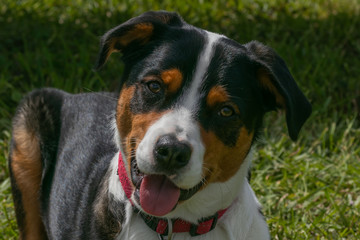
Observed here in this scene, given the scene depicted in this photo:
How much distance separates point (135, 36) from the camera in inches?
155

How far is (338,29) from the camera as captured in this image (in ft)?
26.2

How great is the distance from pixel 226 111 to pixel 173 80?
36 centimetres

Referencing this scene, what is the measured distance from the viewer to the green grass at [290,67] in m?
5.35

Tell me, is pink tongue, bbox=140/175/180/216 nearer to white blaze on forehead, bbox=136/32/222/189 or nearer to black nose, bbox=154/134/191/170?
white blaze on forehead, bbox=136/32/222/189

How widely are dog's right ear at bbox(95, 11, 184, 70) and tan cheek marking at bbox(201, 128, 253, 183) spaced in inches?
31.1

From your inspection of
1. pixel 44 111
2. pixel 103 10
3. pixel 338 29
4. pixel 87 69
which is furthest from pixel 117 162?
pixel 338 29

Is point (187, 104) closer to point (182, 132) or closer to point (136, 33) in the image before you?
point (182, 132)

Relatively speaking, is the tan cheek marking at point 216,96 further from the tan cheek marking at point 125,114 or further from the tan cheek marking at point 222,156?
the tan cheek marking at point 125,114

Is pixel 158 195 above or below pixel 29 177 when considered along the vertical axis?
above

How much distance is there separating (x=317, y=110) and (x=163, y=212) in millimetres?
3377

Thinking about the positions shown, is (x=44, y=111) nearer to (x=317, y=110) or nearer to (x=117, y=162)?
(x=117, y=162)

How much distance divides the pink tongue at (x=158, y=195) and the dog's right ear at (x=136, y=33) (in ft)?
2.93

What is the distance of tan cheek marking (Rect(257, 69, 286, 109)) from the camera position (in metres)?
3.79

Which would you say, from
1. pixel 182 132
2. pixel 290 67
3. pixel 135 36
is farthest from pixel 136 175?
pixel 290 67
